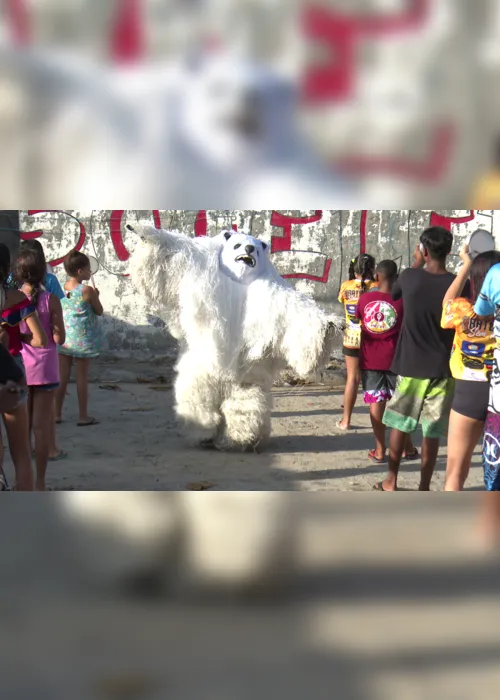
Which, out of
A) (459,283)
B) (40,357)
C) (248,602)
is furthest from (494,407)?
(40,357)

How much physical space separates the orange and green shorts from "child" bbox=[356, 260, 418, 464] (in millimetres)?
747

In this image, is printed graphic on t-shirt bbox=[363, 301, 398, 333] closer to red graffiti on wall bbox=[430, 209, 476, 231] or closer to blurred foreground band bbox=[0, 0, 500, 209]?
red graffiti on wall bbox=[430, 209, 476, 231]

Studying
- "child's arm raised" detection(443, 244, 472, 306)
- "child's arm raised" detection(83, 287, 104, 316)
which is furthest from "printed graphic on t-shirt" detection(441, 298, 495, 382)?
"child's arm raised" detection(83, 287, 104, 316)

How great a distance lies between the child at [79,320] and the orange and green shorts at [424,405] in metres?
2.40

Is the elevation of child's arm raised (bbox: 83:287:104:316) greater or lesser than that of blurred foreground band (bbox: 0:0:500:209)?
lesser

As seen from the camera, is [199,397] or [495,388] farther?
[199,397]

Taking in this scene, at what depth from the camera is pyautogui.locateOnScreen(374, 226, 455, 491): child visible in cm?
372

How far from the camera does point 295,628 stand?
8.17ft

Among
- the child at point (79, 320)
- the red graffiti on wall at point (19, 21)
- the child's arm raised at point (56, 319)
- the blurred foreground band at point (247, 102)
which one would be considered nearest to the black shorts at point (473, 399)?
the blurred foreground band at point (247, 102)

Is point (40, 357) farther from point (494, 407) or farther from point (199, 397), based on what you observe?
point (494, 407)

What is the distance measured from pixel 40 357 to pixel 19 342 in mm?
296

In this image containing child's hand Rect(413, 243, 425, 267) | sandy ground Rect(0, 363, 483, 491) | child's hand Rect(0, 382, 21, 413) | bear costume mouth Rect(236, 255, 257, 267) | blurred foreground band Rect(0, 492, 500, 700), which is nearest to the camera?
blurred foreground band Rect(0, 492, 500, 700)

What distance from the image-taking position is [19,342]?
3570 millimetres

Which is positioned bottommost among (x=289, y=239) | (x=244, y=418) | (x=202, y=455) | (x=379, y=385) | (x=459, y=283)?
(x=202, y=455)
